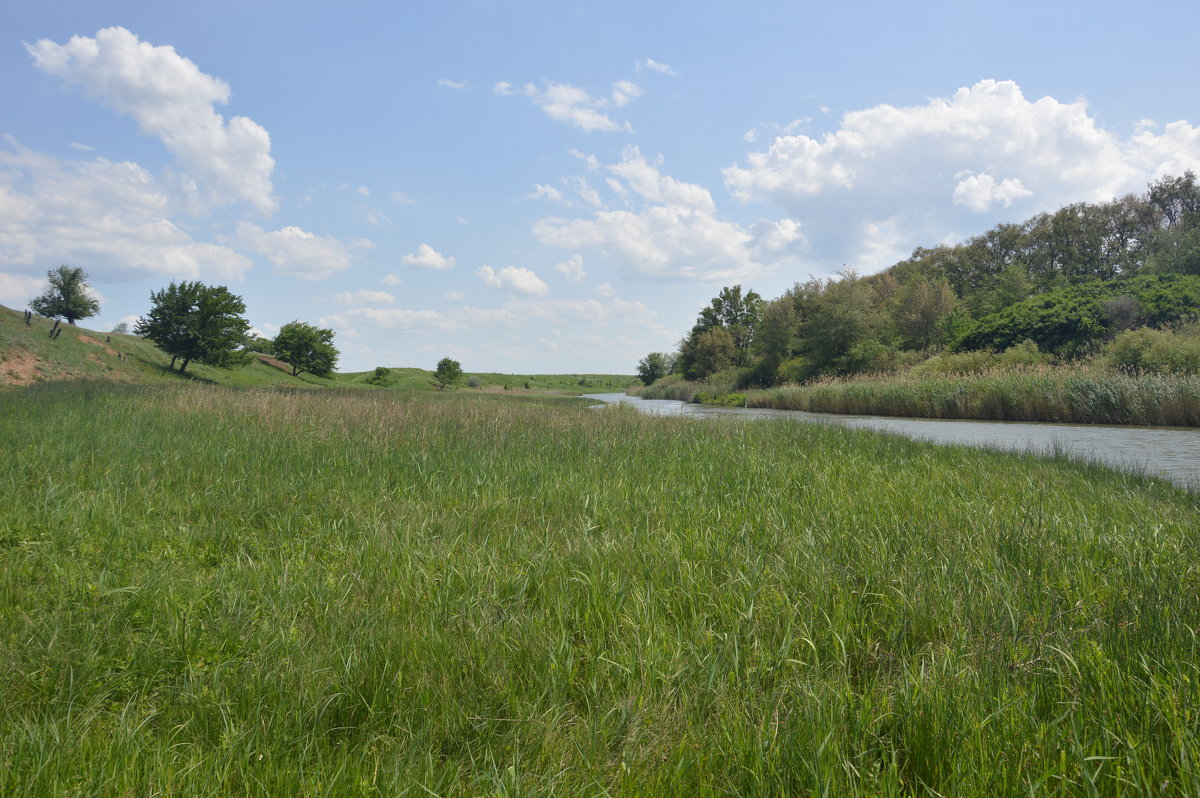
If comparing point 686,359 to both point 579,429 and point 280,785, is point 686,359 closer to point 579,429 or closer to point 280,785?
point 579,429

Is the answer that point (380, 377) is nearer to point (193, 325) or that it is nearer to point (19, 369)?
point (193, 325)

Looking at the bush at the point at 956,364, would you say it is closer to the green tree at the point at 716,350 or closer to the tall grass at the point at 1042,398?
the tall grass at the point at 1042,398

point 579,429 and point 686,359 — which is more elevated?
point 686,359

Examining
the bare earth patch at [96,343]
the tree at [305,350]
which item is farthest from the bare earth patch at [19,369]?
the tree at [305,350]

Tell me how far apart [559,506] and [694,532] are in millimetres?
1357

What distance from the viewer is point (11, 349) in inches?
1088

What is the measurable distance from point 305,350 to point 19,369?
87.2ft

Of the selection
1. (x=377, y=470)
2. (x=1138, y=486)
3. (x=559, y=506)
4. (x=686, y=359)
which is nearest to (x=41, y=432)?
(x=377, y=470)

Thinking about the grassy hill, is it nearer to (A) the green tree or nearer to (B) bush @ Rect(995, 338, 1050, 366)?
(A) the green tree

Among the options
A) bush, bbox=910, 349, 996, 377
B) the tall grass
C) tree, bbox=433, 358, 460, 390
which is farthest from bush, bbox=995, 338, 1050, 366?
tree, bbox=433, 358, 460, 390

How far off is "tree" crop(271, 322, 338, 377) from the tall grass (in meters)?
44.5

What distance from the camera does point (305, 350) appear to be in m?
52.6

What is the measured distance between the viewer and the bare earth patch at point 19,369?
24812mm

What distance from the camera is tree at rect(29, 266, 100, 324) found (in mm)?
38750
